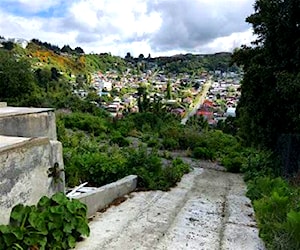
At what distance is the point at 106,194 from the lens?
19.1 feet

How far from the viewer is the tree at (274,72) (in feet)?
27.6

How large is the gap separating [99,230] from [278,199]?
221 cm

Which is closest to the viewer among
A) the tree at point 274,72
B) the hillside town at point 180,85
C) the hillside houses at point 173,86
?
the tree at point 274,72

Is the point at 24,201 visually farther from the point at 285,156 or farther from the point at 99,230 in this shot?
the point at 285,156

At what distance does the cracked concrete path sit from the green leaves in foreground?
0.78 feet

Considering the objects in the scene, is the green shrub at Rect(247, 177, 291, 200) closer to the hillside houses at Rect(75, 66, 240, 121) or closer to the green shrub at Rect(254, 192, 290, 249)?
the green shrub at Rect(254, 192, 290, 249)

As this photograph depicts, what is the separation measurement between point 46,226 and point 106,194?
2.07m

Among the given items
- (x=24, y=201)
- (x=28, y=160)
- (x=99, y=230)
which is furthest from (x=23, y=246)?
(x=99, y=230)

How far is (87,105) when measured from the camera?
2359 centimetres

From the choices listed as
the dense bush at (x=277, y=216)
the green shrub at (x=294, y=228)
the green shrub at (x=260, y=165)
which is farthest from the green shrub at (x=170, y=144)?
the green shrub at (x=294, y=228)

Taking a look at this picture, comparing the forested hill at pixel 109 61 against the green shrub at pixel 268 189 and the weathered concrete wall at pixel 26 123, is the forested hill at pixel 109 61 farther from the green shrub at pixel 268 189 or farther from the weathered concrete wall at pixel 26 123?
the weathered concrete wall at pixel 26 123

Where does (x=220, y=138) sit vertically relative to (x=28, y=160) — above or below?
below

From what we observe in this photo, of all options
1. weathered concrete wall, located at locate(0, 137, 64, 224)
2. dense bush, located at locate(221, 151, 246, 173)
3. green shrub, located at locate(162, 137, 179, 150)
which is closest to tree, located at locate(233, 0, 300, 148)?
dense bush, located at locate(221, 151, 246, 173)

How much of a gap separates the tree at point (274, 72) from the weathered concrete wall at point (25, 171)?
18.0ft
